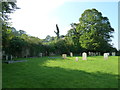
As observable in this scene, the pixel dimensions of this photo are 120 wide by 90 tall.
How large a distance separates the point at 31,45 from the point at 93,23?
56.5 ft

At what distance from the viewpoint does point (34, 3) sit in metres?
8.97

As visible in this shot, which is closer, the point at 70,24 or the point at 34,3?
the point at 34,3

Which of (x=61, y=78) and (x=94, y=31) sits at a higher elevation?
(x=94, y=31)

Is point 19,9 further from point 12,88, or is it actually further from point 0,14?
point 12,88

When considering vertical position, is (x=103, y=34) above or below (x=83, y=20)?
below

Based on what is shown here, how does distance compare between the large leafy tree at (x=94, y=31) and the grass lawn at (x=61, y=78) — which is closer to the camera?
the grass lawn at (x=61, y=78)

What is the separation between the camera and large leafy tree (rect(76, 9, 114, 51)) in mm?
28062

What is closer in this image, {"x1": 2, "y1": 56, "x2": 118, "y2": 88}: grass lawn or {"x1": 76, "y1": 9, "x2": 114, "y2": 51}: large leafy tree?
{"x1": 2, "y1": 56, "x2": 118, "y2": 88}: grass lawn

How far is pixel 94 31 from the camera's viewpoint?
28.6 meters

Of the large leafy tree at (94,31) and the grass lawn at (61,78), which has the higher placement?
the large leafy tree at (94,31)

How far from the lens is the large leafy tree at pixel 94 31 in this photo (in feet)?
92.1

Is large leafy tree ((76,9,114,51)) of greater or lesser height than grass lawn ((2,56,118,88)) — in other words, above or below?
above

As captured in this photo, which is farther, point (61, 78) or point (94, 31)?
point (94, 31)

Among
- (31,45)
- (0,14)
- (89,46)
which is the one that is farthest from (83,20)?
(0,14)
